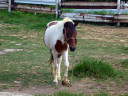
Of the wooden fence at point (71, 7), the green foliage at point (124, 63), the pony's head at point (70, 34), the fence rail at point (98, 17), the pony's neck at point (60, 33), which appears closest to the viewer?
the pony's head at point (70, 34)

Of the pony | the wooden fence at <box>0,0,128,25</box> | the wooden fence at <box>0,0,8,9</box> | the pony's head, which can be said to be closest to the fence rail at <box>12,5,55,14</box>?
the wooden fence at <box>0,0,128,25</box>

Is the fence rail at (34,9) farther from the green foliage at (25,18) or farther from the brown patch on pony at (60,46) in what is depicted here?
the brown patch on pony at (60,46)

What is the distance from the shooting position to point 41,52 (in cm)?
1073

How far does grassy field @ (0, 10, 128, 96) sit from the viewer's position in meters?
6.94

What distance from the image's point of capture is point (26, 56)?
1002 centimetres

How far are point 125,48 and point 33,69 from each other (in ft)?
14.4

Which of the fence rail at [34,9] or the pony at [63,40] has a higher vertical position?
the fence rail at [34,9]

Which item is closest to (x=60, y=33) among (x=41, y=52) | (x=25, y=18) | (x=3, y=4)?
(x=41, y=52)

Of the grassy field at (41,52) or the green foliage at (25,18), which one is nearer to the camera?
the grassy field at (41,52)

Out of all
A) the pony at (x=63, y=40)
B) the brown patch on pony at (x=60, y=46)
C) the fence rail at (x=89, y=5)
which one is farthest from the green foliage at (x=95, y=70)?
the fence rail at (x=89, y=5)

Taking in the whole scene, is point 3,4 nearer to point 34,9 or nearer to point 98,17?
point 34,9

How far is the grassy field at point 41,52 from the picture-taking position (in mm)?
6941

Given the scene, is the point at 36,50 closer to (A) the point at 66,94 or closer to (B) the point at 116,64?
(B) the point at 116,64

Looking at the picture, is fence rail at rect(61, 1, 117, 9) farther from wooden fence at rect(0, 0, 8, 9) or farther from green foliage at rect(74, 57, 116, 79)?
green foliage at rect(74, 57, 116, 79)
